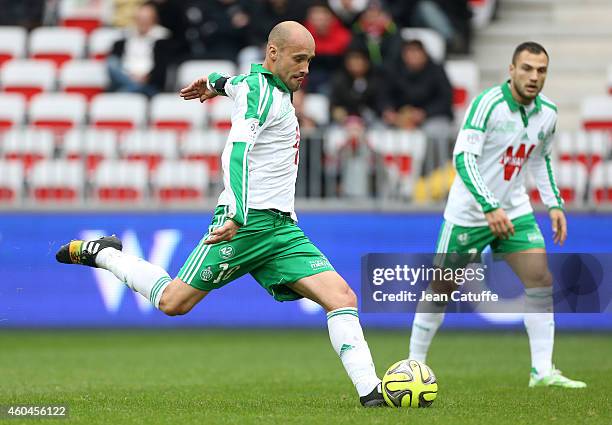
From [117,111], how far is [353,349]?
35.9 feet

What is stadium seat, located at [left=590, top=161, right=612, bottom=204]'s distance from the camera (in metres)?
16.6

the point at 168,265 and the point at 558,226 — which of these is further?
the point at 168,265

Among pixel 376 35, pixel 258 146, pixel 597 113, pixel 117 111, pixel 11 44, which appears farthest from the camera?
pixel 11 44

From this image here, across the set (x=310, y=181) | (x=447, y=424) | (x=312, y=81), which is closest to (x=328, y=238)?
Answer: (x=310, y=181)

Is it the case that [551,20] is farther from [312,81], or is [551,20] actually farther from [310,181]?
[310,181]

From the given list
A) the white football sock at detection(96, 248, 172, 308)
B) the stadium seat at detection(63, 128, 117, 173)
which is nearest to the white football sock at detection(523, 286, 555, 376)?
the white football sock at detection(96, 248, 172, 308)

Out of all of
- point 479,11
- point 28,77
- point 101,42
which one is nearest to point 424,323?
point 28,77

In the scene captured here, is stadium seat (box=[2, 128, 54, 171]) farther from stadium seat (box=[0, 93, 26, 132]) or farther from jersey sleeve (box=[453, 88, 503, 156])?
jersey sleeve (box=[453, 88, 503, 156])

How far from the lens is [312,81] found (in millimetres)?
19500

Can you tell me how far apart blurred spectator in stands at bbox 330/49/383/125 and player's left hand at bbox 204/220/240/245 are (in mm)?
10068

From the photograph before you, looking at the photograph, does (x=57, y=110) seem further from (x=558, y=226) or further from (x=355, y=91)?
(x=558, y=226)

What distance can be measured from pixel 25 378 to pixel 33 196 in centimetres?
620

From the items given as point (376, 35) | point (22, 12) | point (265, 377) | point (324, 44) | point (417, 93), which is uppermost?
point (22, 12)

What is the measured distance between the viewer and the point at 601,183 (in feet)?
54.7
